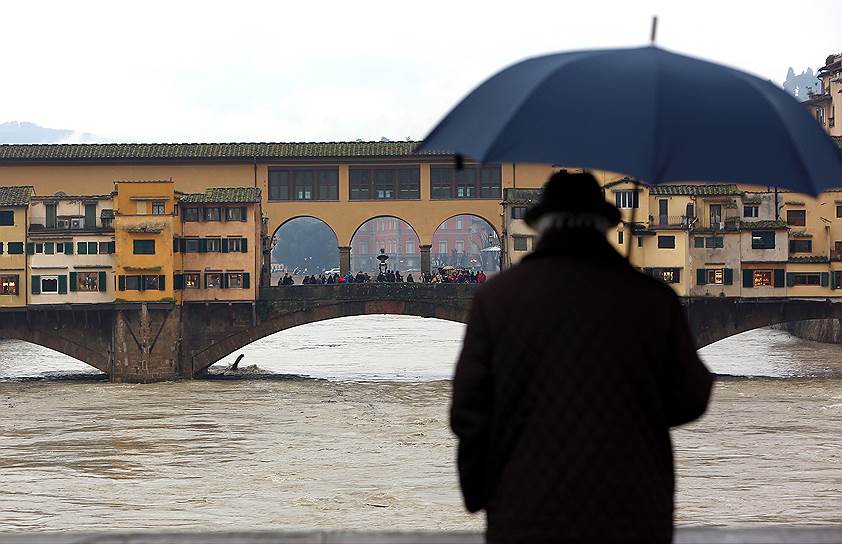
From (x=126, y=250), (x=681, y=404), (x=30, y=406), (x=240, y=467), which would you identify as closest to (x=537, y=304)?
(x=681, y=404)

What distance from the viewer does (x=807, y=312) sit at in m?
42.2

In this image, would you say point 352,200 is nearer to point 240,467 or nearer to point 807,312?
point 807,312

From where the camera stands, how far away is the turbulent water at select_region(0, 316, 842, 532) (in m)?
19.3

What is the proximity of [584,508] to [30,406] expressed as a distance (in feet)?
104

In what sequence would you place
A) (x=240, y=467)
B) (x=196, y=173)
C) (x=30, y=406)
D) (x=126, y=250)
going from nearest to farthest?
(x=240, y=467), (x=30, y=406), (x=126, y=250), (x=196, y=173)

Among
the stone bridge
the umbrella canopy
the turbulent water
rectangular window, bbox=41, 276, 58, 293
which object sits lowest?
the turbulent water

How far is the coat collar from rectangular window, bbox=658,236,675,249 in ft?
130

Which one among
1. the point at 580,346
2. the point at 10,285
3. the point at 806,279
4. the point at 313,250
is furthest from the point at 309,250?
the point at 580,346

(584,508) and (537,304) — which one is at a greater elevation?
(537,304)

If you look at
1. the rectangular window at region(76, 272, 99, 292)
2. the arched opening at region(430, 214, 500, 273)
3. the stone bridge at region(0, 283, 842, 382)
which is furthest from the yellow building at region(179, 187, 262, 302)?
the arched opening at region(430, 214, 500, 273)

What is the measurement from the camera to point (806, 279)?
139 feet

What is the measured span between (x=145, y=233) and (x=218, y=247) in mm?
2335

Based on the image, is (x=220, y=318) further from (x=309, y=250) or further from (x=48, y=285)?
(x=309, y=250)

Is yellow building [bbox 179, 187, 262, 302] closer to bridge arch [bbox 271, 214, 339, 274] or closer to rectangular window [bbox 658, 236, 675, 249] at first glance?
rectangular window [bbox 658, 236, 675, 249]
